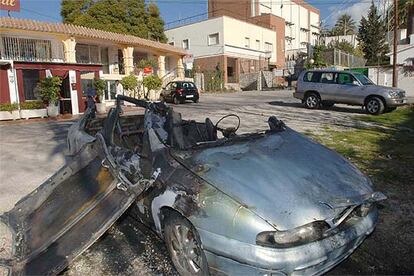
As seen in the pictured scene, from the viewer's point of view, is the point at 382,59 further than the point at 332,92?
Yes

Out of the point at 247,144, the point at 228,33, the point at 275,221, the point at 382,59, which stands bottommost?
the point at 275,221

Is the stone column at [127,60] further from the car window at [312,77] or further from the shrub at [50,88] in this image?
the car window at [312,77]

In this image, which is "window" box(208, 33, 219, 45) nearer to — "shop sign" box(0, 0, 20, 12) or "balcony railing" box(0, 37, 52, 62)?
"balcony railing" box(0, 37, 52, 62)

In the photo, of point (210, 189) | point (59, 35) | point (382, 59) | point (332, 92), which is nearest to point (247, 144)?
point (210, 189)

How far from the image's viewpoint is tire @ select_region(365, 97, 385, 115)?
48.2 ft

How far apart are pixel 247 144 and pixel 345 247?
129 centimetres

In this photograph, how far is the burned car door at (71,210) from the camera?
312 cm

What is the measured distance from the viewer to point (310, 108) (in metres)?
17.2

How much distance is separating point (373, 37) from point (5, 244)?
183 ft

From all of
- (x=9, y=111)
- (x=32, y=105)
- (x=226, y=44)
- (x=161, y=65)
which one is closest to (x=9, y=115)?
(x=9, y=111)

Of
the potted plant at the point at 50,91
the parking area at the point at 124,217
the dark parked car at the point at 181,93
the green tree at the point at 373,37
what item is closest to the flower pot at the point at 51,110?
the potted plant at the point at 50,91

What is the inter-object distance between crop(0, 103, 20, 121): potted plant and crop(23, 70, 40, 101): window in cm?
147

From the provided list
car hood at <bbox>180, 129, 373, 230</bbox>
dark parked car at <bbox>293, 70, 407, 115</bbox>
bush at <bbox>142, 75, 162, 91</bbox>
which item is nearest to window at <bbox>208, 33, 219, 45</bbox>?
bush at <bbox>142, 75, 162, 91</bbox>

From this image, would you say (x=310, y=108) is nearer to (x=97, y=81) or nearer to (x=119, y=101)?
(x=97, y=81)
